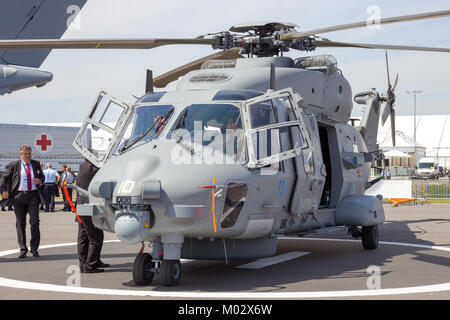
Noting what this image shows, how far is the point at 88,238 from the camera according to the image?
9531 mm

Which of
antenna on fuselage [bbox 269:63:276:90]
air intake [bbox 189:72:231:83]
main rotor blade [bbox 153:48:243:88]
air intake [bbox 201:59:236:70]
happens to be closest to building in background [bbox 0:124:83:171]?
main rotor blade [bbox 153:48:243:88]

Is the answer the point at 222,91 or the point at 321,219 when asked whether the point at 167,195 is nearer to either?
the point at 222,91

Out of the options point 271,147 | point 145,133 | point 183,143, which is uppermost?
point 145,133

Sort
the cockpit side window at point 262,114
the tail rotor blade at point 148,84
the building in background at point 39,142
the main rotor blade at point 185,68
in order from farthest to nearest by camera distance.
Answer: the building in background at point 39,142, the main rotor blade at point 185,68, the tail rotor blade at point 148,84, the cockpit side window at point 262,114

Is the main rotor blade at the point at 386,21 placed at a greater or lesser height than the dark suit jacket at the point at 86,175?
greater

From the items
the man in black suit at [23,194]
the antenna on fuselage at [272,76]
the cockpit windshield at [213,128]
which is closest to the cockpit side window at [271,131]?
the cockpit windshield at [213,128]

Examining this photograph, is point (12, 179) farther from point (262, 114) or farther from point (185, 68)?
point (262, 114)

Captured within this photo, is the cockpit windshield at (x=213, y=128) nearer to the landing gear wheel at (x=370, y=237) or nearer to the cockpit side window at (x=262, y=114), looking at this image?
the cockpit side window at (x=262, y=114)

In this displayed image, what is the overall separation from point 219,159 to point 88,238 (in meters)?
2.73

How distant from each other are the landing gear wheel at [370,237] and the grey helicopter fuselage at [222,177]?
369 millimetres

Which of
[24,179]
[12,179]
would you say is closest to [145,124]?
[24,179]

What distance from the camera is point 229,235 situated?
8.09 metres

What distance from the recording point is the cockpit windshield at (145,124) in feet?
28.2
